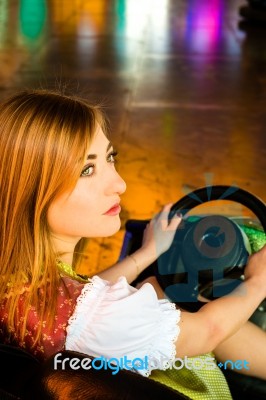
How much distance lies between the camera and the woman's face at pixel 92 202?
1450 mm

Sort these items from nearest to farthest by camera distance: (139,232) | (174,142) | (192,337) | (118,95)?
(192,337) → (139,232) → (174,142) → (118,95)

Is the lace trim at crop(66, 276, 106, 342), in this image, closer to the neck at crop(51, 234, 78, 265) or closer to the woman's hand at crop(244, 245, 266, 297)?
the neck at crop(51, 234, 78, 265)

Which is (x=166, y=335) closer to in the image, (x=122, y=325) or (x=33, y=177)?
(x=122, y=325)

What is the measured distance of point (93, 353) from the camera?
1.34m

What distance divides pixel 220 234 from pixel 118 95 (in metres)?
4.28

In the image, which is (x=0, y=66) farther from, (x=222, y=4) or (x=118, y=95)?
(x=222, y=4)

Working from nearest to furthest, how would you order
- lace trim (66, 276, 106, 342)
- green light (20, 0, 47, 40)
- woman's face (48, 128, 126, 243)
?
1. lace trim (66, 276, 106, 342)
2. woman's face (48, 128, 126, 243)
3. green light (20, 0, 47, 40)

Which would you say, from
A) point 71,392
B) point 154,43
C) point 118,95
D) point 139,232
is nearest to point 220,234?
point 139,232

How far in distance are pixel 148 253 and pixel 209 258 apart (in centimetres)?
24

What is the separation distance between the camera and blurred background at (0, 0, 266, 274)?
4.14 m

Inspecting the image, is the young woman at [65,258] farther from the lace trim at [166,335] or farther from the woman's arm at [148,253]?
the woman's arm at [148,253]

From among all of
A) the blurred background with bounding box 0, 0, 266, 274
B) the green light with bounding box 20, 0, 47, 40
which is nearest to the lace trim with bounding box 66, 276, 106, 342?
the blurred background with bounding box 0, 0, 266, 274

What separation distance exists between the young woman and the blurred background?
1.75 feet

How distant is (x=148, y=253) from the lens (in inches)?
74.5
